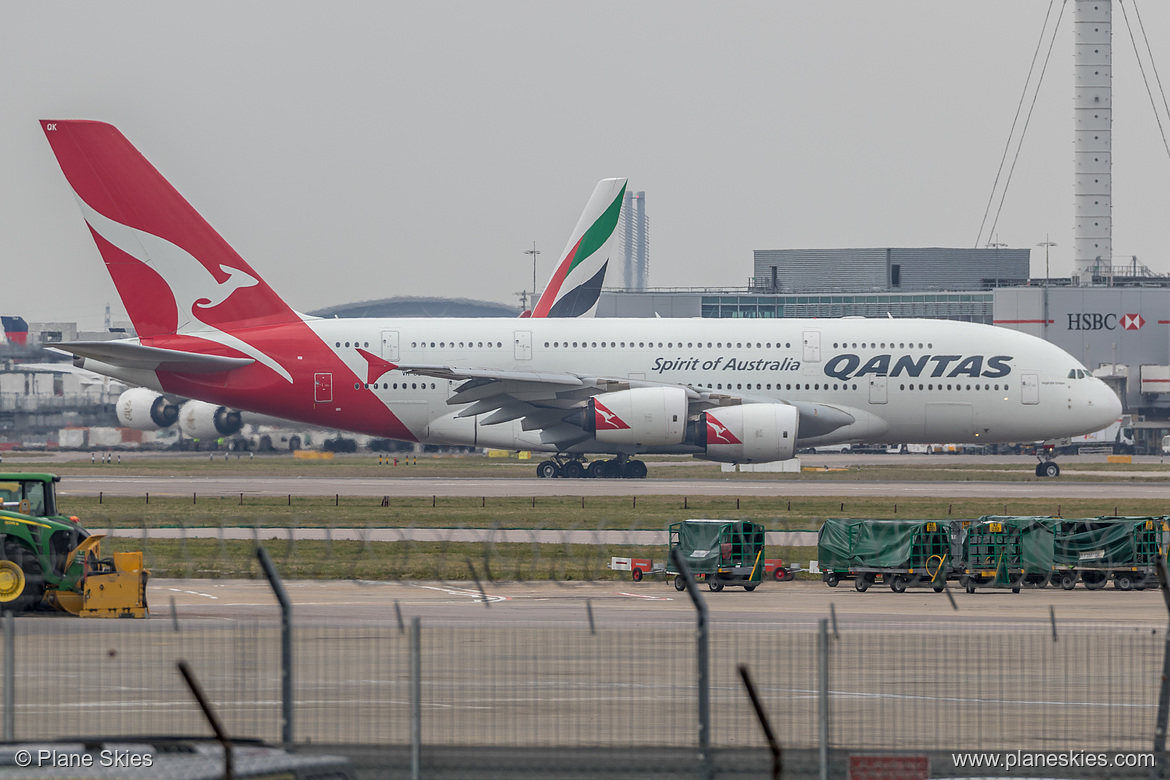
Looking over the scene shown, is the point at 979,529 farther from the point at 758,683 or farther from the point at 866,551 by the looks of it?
the point at 758,683

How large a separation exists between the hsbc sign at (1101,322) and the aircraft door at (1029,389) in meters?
Answer: 52.8

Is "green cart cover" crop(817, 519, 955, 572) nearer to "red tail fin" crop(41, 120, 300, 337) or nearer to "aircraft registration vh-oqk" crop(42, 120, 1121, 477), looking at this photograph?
"aircraft registration vh-oqk" crop(42, 120, 1121, 477)

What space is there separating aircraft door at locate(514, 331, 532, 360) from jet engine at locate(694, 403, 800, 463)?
6.97 m

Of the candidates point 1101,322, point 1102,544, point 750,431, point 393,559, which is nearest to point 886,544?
point 1102,544

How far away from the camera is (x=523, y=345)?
168ft

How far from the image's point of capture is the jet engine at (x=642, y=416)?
4841 cm

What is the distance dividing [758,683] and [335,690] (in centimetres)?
366

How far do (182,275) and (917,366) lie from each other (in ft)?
87.0

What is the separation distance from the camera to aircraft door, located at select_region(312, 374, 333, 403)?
4956 cm

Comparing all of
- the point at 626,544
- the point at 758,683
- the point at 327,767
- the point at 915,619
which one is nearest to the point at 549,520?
the point at 626,544

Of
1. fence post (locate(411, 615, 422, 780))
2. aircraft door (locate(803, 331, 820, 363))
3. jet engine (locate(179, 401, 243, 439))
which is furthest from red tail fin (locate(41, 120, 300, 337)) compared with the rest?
fence post (locate(411, 615, 422, 780))

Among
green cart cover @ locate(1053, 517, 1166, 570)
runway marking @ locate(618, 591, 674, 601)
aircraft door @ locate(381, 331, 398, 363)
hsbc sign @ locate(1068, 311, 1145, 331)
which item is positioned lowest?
runway marking @ locate(618, 591, 674, 601)

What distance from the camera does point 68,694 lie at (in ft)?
36.6

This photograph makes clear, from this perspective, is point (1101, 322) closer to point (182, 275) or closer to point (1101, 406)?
point (1101, 406)
